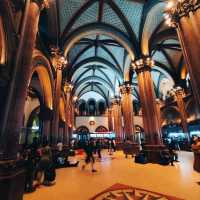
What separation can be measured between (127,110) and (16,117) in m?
12.4

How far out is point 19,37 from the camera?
404 cm

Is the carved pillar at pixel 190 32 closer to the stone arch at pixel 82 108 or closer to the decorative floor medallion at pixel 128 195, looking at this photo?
the decorative floor medallion at pixel 128 195

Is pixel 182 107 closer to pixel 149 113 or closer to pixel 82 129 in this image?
pixel 149 113

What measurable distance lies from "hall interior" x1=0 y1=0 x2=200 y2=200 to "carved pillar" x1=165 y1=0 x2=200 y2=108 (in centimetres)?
3

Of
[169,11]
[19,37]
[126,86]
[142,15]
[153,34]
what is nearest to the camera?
[19,37]

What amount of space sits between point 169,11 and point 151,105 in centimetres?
564

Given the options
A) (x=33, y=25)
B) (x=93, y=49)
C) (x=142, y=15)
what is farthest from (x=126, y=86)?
(x=33, y=25)

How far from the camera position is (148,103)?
32.5 feet

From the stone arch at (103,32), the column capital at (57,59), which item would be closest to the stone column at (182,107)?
the stone arch at (103,32)

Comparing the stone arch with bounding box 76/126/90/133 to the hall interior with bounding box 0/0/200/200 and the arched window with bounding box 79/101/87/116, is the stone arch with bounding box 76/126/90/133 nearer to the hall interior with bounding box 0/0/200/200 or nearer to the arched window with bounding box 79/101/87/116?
the arched window with bounding box 79/101/87/116

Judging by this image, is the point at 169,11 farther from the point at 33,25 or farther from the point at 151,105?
the point at 151,105

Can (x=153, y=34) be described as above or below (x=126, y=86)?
above

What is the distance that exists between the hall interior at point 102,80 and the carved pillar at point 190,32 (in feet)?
0.10

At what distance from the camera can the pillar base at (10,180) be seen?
2975mm
